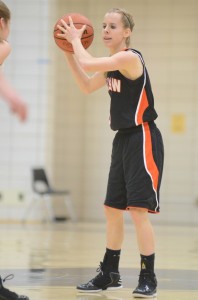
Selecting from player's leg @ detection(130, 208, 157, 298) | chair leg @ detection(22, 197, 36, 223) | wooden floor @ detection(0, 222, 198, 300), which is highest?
player's leg @ detection(130, 208, 157, 298)

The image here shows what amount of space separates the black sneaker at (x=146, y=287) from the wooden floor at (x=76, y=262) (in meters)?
0.06

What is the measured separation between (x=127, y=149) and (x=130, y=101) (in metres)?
0.32

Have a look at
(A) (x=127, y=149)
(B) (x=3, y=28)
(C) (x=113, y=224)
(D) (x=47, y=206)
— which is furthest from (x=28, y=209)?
(B) (x=3, y=28)

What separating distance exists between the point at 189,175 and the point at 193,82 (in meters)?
1.85

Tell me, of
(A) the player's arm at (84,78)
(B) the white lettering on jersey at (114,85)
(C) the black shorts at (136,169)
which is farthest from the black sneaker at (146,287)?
(A) the player's arm at (84,78)

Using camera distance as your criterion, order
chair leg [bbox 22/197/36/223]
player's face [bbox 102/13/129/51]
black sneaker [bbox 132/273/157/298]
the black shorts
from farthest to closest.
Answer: chair leg [bbox 22/197/36/223]
player's face [bbox 102/13/129/51]
the black shorts
black sneaker [bbox 132/273/157/298]

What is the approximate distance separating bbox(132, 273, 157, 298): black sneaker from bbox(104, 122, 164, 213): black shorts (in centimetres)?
43

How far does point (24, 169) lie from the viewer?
13586 mm

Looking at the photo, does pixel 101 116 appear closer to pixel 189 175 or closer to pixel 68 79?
pixel 68 79

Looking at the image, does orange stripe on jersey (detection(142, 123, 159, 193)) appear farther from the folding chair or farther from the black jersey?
the folding chair

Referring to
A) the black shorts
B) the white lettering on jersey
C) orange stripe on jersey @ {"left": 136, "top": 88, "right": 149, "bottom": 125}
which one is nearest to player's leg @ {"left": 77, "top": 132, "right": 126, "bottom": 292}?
the black shorts

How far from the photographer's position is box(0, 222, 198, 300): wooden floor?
4652mm

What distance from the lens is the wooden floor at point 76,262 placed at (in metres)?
4.65

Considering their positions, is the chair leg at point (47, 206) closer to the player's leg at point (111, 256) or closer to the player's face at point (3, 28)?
the player's leg at point (111, 256)
